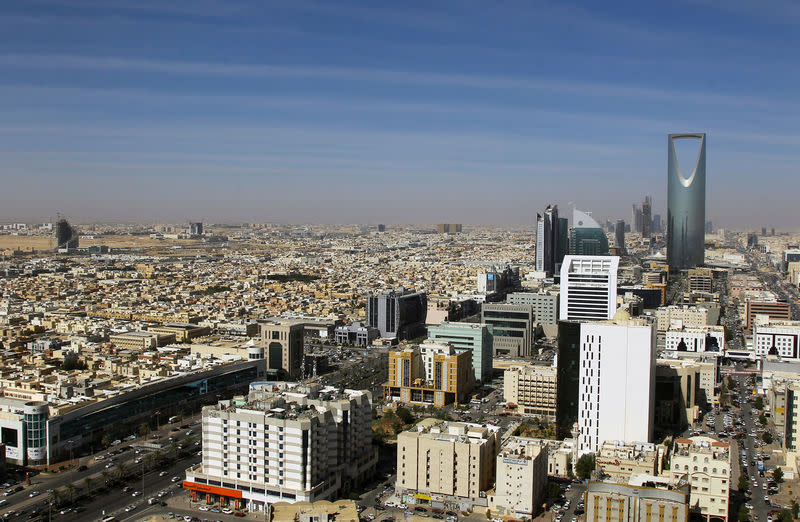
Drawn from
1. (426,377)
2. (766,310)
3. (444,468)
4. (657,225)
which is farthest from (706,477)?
(657,225)

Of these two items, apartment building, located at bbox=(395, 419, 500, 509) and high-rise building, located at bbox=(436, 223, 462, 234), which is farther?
high-rise building, located at bbox=(436, 223, 462, 234)

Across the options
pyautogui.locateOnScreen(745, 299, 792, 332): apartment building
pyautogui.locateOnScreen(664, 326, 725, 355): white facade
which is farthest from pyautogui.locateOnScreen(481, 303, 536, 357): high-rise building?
pyautogui.locateOnScreen(745, 299, 792, 332): apartment building

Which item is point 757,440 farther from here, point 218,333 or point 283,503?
point 218,333

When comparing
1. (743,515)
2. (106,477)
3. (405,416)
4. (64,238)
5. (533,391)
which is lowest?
(743,515)

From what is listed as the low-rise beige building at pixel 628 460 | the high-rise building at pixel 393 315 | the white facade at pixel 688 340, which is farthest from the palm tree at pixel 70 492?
the white facade at pixel 688 340

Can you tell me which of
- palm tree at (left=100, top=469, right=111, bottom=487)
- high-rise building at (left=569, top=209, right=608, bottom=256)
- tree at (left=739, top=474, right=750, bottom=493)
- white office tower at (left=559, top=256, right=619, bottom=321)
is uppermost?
high-rise building at (left=569, top=209, right=608, bottom=256)

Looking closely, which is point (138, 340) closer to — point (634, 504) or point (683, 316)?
point (634, 504)

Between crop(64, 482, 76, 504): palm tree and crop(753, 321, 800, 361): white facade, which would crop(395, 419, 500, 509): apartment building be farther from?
crop(753, 321, 800, 361): white facade
